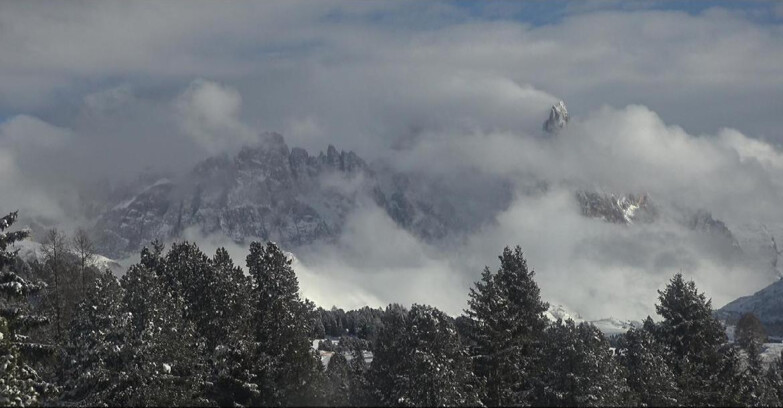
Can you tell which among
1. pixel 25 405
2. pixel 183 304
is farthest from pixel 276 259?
pixel 25 405

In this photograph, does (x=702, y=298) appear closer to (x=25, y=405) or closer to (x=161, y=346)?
(x=161, y=346)

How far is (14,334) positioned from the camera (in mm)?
47000

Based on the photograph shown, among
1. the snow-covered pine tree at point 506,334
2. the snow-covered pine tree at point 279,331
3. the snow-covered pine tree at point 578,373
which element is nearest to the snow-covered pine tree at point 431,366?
the snow-covered pine tree at point 506,334

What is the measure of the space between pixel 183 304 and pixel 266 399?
29.9 feet

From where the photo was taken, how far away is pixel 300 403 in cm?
5319

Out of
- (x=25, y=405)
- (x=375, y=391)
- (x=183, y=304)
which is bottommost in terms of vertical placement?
(x=25, y=405)

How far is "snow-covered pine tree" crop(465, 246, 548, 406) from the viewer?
60625 mm

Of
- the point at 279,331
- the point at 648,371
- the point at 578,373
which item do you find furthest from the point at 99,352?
the point at 648,371

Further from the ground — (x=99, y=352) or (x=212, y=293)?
(x=212, y=293)

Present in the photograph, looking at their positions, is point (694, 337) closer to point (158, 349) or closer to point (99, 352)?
point (158, 349)

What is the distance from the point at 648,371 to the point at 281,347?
1020 inches

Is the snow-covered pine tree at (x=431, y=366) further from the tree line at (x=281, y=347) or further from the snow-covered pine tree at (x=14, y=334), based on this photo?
the snow-covered pine tree at (x=14, y=334)

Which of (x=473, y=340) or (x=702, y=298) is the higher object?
(x=702, y=298)

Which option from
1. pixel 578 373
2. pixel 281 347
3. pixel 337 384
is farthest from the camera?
pixel 337 384
